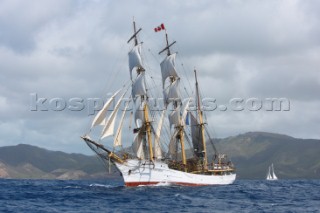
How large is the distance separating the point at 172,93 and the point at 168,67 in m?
5.13

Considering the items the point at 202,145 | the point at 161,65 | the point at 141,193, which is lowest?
the point at 141,193

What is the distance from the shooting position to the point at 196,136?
101 m

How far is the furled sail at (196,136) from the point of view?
3923 inches

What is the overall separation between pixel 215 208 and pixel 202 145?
4972 centimetres

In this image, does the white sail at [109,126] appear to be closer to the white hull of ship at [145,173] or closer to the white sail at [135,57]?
the white hull of ship at [145,173]

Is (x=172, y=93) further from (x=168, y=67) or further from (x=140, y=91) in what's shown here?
(x=140, y=91)

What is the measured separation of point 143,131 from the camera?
8438 cm

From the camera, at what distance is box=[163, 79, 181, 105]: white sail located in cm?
9275

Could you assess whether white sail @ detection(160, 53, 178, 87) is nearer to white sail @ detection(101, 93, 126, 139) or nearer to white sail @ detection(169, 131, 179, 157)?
white sail @ detection(169, 131, 179, 157)

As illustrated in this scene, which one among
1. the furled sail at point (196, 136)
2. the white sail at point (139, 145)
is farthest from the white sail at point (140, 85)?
the furled sail at point (196, 136)

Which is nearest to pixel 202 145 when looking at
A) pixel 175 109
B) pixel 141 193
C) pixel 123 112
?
pixel 175 109

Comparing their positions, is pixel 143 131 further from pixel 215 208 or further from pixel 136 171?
pixel 215 208

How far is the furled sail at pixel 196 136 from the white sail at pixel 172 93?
7.55 metres

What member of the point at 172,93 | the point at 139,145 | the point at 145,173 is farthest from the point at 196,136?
the point at 145,173
